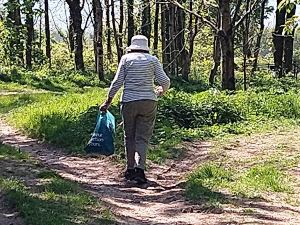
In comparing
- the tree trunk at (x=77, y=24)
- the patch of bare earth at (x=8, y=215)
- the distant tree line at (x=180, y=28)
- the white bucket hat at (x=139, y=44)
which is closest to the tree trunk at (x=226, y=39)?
the distant tree line at (x=180, y=28)

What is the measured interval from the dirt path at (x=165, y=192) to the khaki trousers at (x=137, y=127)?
357 millimetres

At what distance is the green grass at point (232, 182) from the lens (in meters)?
6.97

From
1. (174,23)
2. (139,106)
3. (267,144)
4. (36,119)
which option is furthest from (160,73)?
(174,23)

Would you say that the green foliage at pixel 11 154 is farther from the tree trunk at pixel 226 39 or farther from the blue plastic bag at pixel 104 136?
the tree trunk at pixel 226 39

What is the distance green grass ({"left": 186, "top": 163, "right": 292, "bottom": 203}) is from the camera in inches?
275

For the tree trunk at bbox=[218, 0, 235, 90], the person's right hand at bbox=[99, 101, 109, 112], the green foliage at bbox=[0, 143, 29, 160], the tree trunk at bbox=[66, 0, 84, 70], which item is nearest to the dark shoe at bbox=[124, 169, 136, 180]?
the person's right hand at bbox=[99, 101, 109, 112]

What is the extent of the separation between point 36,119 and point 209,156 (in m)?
4.39

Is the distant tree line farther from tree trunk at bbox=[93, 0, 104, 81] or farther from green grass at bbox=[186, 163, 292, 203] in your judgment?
green grass at bbox=[186, 163, 292, 203]

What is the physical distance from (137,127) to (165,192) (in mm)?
1003

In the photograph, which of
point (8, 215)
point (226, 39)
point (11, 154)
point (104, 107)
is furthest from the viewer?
point (226, 39)

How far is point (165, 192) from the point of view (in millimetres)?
7457

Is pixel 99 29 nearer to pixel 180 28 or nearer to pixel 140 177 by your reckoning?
pixel 180 28

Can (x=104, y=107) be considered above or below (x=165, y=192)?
above

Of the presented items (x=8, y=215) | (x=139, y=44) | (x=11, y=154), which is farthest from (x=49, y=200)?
(x=11, y=154)
